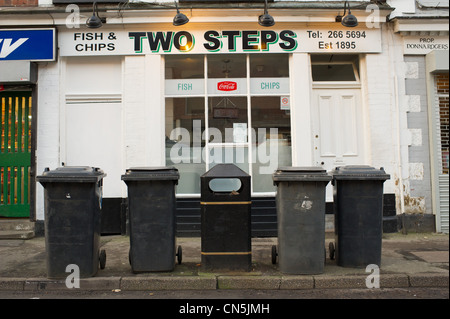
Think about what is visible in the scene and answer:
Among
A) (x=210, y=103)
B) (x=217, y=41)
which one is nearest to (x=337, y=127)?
(x=210, y=103)

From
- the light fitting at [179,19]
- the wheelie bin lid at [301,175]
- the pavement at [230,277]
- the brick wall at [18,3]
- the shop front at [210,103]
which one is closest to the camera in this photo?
the pavement at [230,277]

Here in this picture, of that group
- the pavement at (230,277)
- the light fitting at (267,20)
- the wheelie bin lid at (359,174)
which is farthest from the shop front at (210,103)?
the wheelie bin lid at (359,174)

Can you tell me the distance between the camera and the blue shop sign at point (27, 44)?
796 centimetres

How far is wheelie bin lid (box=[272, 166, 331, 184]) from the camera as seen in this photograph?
513 centimetres

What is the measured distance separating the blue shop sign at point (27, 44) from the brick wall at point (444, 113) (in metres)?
8.02

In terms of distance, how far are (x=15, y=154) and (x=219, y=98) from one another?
4.45 metres

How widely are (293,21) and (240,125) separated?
2.38 m

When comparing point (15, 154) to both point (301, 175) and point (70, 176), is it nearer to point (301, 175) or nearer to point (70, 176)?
point (70, 176)

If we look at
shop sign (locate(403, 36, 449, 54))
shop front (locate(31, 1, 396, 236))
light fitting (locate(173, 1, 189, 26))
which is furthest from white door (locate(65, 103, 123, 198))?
shop sign (locate(403, 36, 449, 54))

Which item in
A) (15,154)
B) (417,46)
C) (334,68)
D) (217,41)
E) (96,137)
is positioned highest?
(217,41)

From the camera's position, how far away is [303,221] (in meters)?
5.17

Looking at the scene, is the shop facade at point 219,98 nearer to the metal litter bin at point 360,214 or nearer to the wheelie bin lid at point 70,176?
the metal litter bin at point 360,214

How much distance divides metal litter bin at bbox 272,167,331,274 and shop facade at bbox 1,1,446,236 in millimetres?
2790
